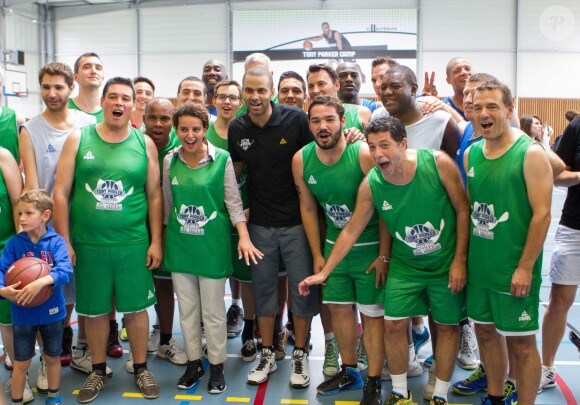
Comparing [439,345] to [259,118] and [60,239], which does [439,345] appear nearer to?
[259,118]

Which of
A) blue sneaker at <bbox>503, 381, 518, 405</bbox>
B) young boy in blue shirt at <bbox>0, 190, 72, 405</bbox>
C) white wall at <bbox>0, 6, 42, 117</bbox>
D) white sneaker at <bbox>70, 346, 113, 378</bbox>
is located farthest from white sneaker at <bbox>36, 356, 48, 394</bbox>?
white wall at <bbox>0, 6, 42, 117</bbox>

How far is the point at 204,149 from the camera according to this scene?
4.23m

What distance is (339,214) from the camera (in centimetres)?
404

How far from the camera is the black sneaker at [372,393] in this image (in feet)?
12.8

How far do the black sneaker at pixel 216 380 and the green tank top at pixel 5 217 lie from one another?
182 cm

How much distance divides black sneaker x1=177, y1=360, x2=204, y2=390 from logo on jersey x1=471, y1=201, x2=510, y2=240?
2.43 metres

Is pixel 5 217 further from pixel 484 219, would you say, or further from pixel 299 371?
pixel 484 219

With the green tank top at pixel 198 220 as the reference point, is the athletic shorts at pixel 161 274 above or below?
below

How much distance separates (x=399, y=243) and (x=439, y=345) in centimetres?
75

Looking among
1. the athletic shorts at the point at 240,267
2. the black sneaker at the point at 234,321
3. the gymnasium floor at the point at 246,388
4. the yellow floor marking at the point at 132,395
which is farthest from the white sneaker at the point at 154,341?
the athletic shorts at the point at 240,267

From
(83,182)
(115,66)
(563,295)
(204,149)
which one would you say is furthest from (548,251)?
(115,66)

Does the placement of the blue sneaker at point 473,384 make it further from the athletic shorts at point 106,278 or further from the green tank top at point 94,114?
the green tank top at point 94,114

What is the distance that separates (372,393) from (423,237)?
47.2 inches

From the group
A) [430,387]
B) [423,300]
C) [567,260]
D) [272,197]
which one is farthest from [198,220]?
[567,260]
